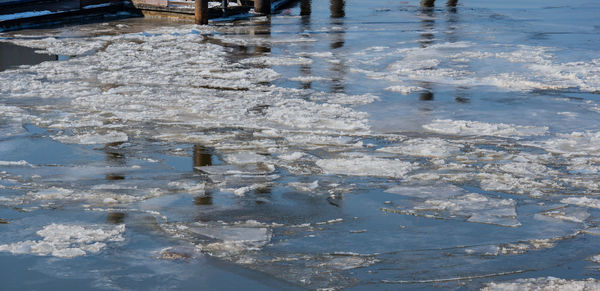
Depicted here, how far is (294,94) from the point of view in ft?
32.4

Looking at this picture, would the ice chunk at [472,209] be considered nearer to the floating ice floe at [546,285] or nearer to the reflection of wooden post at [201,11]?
the floating ice floe at [546,285]

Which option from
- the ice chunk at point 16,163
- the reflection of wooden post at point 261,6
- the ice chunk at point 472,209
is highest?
the reflection of wooden post at point 261,6

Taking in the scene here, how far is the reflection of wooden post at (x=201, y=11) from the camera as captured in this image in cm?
1705

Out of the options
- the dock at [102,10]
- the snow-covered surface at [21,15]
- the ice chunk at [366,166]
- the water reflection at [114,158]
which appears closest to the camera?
the water reflection at [114,158]

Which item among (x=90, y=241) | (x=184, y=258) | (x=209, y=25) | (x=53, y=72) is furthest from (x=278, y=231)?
(x=209, y=25)

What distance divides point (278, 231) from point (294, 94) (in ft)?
16.1

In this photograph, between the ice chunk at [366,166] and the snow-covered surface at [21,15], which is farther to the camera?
the snow-covered surface at [21,15]

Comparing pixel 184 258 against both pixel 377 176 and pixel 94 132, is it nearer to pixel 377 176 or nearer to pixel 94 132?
pixel 377 176

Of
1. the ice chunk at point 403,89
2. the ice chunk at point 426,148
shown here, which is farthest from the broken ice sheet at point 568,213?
the ice chunk at point 403,89

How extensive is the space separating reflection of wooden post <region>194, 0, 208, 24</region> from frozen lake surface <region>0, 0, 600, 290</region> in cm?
363

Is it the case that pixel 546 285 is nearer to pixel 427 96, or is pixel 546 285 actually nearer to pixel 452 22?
pixel 427 96

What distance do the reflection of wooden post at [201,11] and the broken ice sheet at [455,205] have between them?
11943 millimetres

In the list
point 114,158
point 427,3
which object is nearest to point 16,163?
point 114,158

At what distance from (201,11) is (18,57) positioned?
5270mm
